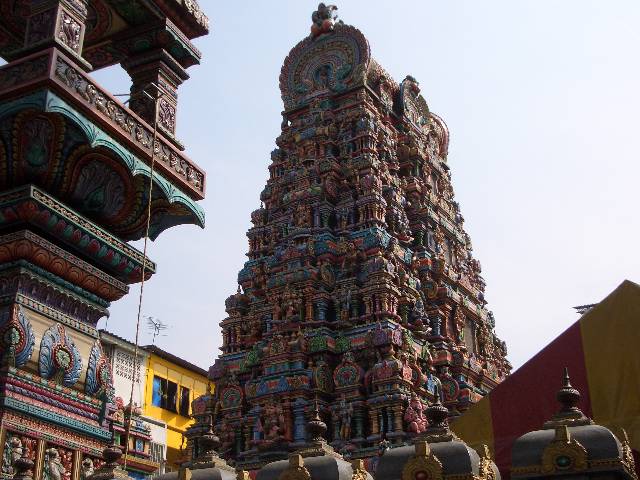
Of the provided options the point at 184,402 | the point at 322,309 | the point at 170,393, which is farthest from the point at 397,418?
the point at 184,402

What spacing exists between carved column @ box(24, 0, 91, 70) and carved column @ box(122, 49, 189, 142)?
1250mm

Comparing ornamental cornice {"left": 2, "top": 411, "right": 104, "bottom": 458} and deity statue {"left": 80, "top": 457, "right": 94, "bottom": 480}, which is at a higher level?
ornamental cornice {"left": 2, "top": 411, "right": 104, "bottom": 458}

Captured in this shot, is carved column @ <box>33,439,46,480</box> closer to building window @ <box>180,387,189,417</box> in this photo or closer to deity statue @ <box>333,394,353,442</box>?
deity statue @ <box>333,394,353,442</box>

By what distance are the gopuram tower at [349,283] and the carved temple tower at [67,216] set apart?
1664cm

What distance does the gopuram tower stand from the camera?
25.2 metres

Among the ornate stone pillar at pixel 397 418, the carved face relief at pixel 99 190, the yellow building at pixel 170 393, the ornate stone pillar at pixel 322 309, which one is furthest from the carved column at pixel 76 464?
the yellow building at pixel 170 393

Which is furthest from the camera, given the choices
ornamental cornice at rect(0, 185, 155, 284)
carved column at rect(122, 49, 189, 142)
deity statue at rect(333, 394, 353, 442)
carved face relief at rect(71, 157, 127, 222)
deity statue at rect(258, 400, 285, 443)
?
deity statue at rect(258, 400, 285, 443)

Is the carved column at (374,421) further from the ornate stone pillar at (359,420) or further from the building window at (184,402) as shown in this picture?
the building window at (184,402)

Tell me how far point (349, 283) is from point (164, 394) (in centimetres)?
1208

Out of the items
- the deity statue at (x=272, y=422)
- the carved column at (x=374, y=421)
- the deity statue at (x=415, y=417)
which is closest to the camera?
the deity statue at (x=415, y=417)

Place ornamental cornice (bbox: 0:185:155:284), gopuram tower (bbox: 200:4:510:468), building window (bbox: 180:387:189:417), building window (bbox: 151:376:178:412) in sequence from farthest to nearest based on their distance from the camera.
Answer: building window (bbox: 180:387:189:417)
building window (bbox: 151:376:178:412)
gopuram tower (bbox: 200:4:510:468)
ornamental cornice (bbox: 0:185:155:284)

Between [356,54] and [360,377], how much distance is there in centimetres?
1443

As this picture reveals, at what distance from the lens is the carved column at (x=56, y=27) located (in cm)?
740

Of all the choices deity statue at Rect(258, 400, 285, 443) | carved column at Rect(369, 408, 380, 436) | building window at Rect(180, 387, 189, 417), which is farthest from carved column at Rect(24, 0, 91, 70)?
building window at Rect(180, 387, 189, 417)
